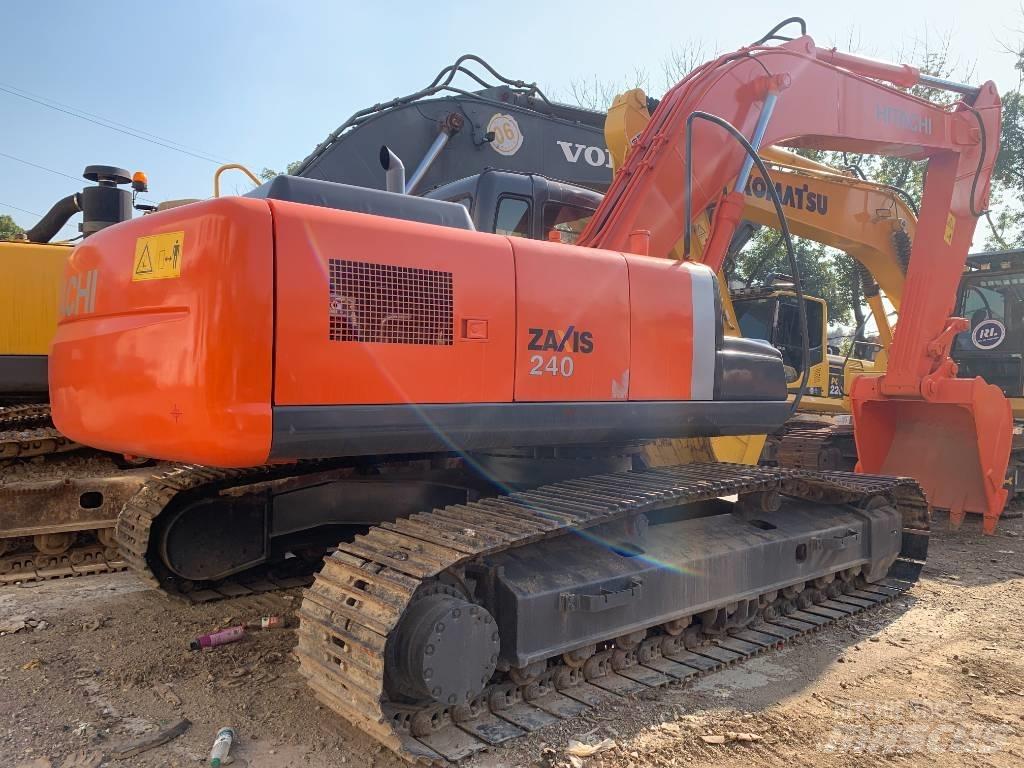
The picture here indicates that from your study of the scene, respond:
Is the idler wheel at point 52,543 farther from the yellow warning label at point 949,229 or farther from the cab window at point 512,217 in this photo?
the yellow warning label at point 949,229

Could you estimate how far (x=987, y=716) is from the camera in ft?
9.91

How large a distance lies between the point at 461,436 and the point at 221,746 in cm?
129

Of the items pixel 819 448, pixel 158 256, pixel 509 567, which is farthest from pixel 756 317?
pixel 158 256

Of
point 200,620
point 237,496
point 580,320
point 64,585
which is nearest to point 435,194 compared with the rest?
point 580,320

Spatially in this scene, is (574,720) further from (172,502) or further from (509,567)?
(172,502)

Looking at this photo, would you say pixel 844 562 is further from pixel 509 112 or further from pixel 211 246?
pixel 509 112

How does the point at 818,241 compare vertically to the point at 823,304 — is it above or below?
above

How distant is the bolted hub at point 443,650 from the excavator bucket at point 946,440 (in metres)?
5.16

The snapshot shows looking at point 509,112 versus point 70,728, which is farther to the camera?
point 509,112

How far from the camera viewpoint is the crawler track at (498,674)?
8.17 feet

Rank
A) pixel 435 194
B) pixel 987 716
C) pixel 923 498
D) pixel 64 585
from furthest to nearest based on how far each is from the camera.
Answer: pixel 923 498
pixel 64 585
pixel 435 194
pixel 987 716

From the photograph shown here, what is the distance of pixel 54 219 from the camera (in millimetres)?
4863

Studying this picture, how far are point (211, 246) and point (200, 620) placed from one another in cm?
240

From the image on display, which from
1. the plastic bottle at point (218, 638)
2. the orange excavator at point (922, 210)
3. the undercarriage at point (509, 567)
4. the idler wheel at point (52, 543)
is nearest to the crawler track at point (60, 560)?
the idler wheel at point (52, 543)
